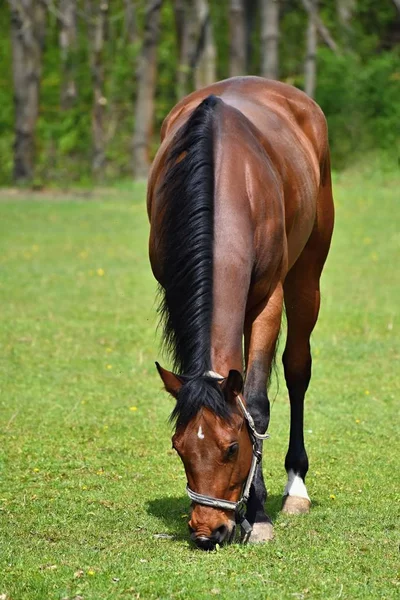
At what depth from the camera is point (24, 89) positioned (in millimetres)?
30594

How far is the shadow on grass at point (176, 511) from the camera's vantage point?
5.81 meters

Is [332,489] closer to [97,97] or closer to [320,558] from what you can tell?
[320,558]

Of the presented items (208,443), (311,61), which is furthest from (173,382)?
(311,61)

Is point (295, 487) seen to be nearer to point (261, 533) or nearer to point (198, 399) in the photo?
point (261, 533)

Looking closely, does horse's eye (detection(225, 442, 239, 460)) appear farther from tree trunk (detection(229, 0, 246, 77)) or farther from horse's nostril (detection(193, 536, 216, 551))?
tree trunk (detection(229, 0, 246, 77))

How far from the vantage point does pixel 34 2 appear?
1318 inches

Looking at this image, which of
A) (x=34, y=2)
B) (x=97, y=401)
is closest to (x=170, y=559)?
(x=97, y=401)

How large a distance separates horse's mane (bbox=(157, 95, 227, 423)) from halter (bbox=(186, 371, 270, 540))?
0.14m

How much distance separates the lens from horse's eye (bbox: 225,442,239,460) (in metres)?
4.92

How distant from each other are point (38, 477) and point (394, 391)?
377 centimetres

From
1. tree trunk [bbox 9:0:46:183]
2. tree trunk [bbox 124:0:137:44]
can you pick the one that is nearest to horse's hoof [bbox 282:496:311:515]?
tree trunk [bbox 9:0:46:183]

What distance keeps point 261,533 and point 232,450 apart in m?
0.74

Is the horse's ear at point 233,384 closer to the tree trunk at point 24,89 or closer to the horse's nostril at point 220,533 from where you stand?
the horse's nostril at point 220,533

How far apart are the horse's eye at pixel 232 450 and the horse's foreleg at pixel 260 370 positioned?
19.5 inches
